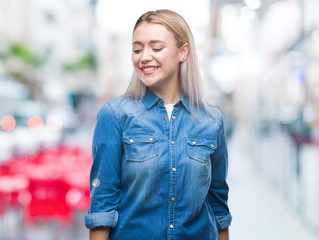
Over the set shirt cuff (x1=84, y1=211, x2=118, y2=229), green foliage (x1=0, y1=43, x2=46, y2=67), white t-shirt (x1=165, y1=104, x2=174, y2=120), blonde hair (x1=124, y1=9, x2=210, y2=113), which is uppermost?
green foliage (x1=0, y1=43, x2=46, y2=67)

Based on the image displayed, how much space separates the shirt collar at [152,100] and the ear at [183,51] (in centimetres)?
14

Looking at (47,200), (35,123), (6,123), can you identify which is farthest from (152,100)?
(35,123)

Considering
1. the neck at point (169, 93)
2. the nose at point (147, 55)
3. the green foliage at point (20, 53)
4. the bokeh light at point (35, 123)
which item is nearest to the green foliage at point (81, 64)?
the green foliage at point (20, 53)

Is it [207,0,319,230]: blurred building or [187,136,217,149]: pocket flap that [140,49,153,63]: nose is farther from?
[207,0,319,230]: blurred building

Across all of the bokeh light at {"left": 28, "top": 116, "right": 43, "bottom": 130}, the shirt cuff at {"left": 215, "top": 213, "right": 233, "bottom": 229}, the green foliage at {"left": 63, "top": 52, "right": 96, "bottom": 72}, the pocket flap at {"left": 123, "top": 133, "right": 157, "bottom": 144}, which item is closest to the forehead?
the pocket flap at {"left": 123, "top": 133, "right": 157, "bottom": 144}

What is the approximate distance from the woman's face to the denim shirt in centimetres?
11

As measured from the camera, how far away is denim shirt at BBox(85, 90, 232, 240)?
1.47 meters

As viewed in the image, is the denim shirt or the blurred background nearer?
the denim shirt

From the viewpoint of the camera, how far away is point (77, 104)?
1944 inches

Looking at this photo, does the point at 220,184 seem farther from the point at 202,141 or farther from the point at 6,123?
the point at 6,123

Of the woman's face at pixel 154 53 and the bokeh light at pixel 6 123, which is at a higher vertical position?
the woman's face at pixel 154 53

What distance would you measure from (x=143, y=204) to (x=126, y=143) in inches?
8.9

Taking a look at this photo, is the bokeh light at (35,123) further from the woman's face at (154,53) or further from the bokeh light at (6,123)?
the woman's face at (154,53)

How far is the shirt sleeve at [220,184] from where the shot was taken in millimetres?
1628
